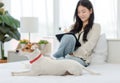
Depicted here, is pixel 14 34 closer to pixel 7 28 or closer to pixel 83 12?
pixel 7 28

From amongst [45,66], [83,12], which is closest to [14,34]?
[83,12]

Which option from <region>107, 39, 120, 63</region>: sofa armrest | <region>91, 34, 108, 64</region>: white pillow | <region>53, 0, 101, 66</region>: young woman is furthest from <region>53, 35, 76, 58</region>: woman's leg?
<region>107, 39, 120, 63</region>: sofa armrest

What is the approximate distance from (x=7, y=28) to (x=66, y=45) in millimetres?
1608

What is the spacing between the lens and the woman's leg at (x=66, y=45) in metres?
2.24

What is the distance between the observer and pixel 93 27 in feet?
8.29

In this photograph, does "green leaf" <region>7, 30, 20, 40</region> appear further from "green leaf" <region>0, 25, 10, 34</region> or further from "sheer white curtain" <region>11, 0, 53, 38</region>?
"sheer white curtain" <region>11, 0, 53, 38</region>

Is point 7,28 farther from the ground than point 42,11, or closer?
closer

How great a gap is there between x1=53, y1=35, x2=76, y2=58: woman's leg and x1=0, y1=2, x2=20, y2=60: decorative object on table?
4.89 ft

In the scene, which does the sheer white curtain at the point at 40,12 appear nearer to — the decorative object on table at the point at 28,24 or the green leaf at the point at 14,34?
the green leaf at the point at 14,34

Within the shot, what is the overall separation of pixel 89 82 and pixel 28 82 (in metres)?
0.36

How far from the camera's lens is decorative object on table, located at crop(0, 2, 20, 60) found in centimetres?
359

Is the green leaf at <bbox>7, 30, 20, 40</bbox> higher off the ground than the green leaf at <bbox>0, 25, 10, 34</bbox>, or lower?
lower

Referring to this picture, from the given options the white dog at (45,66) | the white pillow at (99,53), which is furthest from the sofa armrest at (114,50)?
the white dog at (45,66)

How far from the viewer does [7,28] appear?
3656mm
